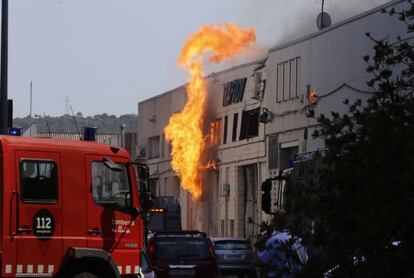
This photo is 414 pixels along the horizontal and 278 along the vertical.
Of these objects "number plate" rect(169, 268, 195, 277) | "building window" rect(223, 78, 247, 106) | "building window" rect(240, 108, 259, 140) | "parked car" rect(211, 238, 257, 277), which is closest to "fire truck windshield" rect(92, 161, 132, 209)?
"number plate" rect(169, 268, 195, 277)

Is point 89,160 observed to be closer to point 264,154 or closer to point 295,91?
point 295,91

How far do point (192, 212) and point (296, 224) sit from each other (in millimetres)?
50905

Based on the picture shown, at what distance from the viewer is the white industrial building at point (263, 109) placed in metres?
38.8

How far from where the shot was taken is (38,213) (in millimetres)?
14531

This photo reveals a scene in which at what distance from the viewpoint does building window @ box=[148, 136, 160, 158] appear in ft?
219

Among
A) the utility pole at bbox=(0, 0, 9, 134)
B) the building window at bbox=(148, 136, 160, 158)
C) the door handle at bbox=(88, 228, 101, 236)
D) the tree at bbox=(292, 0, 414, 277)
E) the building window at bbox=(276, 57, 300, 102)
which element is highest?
the building window at bbox=(276, 57, 300, 102)

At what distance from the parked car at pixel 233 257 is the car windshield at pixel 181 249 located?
7.93 m

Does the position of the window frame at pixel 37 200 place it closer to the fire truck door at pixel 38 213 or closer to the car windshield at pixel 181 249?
the fire truck door at pixel 38 213

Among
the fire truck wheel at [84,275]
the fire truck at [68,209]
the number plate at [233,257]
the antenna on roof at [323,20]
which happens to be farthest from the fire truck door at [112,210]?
the antenna on roof at [323,20]

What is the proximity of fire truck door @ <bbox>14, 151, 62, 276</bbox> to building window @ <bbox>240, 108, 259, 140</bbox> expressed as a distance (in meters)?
35.0

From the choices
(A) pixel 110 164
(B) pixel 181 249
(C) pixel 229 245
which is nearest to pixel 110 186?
(A) pixel 110 164

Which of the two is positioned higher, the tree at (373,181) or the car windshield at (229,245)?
the tree at (373,181)

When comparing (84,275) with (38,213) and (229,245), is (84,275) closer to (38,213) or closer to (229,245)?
(38,213)

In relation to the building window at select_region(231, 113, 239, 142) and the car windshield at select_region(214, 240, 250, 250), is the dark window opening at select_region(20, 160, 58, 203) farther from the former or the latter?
the building window at select_region(231, 113, 239, 142)
